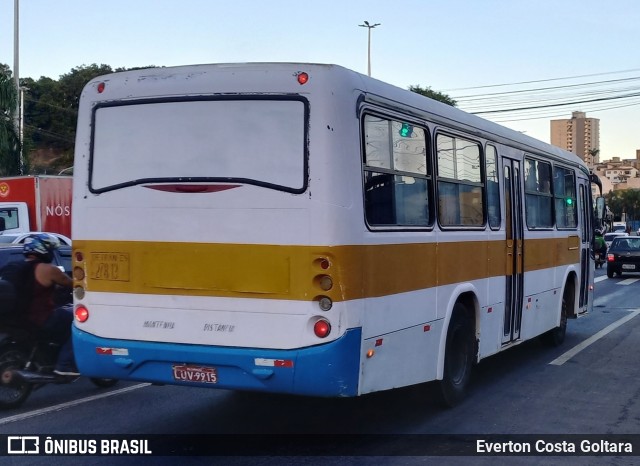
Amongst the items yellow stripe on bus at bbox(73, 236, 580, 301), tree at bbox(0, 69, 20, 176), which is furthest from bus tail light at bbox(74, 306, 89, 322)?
tree at bbox(0, 69, 20, 176)

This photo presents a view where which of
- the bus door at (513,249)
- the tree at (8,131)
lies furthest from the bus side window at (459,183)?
the tree at (8,131)

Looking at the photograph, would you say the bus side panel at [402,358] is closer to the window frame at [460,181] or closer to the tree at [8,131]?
the window frame at [460,181]

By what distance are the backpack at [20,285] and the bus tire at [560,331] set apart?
25.3 ft

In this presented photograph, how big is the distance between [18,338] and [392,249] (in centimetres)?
388

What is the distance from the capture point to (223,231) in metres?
6.80

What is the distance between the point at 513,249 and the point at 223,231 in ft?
16.2

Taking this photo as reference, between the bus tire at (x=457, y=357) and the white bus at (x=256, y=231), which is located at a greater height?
the white bus at (x=256, y=231)

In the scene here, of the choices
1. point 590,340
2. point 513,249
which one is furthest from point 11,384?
point 590,340

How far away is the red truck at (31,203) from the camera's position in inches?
938

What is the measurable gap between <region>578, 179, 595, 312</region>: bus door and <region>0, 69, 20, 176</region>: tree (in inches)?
1089

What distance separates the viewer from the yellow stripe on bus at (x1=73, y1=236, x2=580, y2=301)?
21.4 ft

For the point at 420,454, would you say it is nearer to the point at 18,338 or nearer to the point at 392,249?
the point at 392,249

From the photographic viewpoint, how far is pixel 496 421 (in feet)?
27.0

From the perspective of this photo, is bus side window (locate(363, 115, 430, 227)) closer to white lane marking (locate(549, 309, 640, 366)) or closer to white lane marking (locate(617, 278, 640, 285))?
white lane marking (locate(549, 309, 640, 366))
